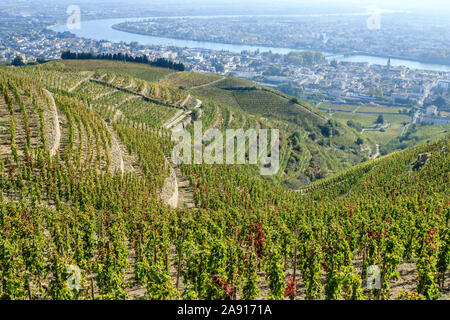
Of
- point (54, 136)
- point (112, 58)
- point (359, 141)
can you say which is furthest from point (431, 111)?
point (54, 136)

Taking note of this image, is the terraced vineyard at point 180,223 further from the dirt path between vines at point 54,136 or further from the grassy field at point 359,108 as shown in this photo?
the grassy field at point 359,108

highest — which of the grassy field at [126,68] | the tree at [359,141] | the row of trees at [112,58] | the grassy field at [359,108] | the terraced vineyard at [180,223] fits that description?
the row of trees at [112,58]

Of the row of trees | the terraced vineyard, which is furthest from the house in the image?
the terraced vineyard

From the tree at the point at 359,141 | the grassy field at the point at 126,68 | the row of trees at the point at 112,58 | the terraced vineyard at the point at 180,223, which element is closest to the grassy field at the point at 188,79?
the grassy field at the point at 126,68

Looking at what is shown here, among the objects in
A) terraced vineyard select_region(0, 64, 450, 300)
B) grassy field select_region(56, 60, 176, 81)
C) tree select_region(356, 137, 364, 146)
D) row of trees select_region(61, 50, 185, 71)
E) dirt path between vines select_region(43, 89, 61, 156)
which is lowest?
tree select_region(356, 137, 364, 146)

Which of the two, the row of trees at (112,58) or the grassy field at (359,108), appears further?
the grassy field at (359,108)

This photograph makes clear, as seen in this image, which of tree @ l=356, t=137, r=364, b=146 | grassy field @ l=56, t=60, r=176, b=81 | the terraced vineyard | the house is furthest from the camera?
the house

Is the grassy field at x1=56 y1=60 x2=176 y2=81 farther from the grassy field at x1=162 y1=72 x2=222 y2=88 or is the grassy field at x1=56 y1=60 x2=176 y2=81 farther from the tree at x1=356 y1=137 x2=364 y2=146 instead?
the tree at x1=356 y1=137 x2=364 y2=146

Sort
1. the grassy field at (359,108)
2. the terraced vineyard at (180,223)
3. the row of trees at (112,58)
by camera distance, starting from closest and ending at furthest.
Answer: the terraced vineyard at (180,223) → the row of trees at (112,58) → the grassy field at (359,108)

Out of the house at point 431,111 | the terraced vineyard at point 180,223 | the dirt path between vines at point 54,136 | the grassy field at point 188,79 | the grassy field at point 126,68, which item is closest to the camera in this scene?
the terraced vineyard at point 180,223
